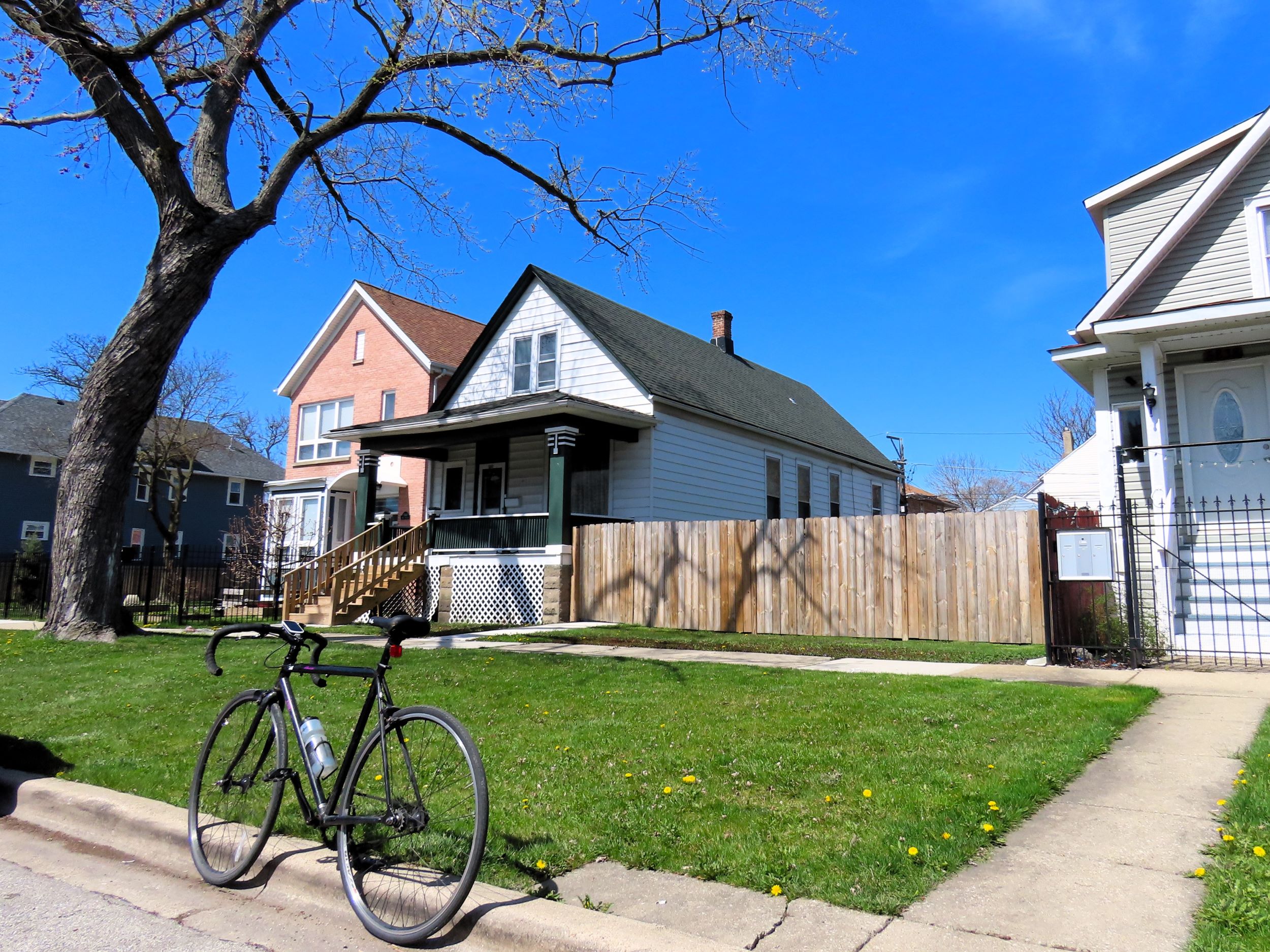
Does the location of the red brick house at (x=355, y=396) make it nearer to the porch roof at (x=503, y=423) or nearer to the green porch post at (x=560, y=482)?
the porch roof at (x=503, y=423)

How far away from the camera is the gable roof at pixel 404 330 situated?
92.5 feet

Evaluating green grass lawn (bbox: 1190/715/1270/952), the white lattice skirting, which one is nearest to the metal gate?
green grass lawn (bbox: 1190/715/1270/952)

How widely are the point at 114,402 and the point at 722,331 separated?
20513 millimetres

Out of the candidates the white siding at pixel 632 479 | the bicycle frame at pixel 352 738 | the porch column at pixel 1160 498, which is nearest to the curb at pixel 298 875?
the bicycle frame at pixel 352 738

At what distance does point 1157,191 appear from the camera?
14.7 metres

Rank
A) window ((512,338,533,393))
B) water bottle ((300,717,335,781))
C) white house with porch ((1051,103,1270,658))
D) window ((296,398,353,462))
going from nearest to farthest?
water bottle ((300,717,335,781)), white house with porch ((1051,103,1270,658)), window ((512,338,533,393)), window ((296,398,353,462))

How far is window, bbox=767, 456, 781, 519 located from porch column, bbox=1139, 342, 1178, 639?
1230 centimetres

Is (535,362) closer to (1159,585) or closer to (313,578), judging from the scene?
(313,578)

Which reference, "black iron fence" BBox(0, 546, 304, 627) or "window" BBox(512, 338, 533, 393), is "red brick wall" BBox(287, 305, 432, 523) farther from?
"window" BBox(512, 338, 533, 393)

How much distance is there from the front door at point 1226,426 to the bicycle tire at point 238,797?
1330cm

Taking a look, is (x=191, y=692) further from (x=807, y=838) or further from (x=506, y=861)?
(x=807, y=838)

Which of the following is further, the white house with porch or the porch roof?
the porch roof

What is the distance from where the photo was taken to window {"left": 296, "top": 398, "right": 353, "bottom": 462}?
2961 cm

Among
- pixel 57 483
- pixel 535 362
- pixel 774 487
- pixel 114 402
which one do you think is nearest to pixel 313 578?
pixel 114 402
